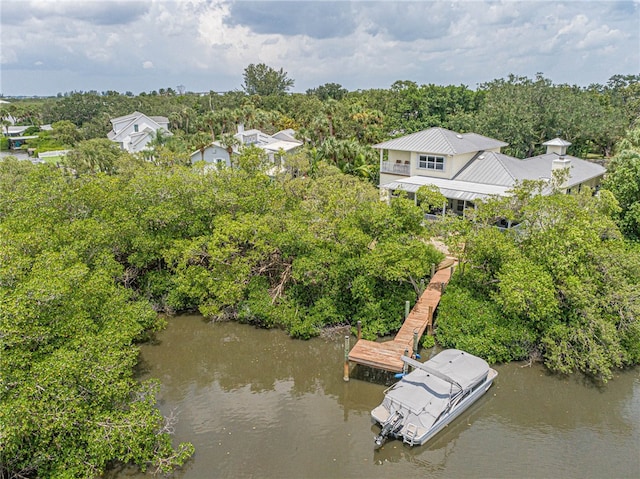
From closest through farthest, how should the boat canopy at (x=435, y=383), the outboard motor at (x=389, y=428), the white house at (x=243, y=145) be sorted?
the outboard motor at (x=389, y=428) → the boat canopy at (x=435, y=383) → the white house at (x=243, y=145)

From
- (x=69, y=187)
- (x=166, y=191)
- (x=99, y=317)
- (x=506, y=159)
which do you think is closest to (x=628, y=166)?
(x=506, y=159)

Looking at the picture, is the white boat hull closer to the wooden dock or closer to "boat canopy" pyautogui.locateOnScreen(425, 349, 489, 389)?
"boat canopy" pyautogui.locateOnScreen(425, 349, 489, 389)

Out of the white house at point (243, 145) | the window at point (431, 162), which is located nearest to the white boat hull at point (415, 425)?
the window at point (431, 162)

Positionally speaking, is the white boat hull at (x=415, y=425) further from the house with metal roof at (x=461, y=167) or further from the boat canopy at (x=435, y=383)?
the house with metal roof at (x=461, y=167)

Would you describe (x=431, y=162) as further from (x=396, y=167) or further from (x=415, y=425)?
(x=415, y=425)

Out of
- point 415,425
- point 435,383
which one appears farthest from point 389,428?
point 435,383

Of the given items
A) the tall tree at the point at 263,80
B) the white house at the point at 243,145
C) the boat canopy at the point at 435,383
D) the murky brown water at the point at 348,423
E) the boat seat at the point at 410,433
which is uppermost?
the tall tree at the point at 263,80

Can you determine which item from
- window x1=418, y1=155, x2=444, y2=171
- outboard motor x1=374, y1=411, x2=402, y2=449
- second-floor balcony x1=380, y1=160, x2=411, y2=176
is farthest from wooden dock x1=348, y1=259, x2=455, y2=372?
second-floor balcony x1=380, y1=160, x2=411, y2=176
